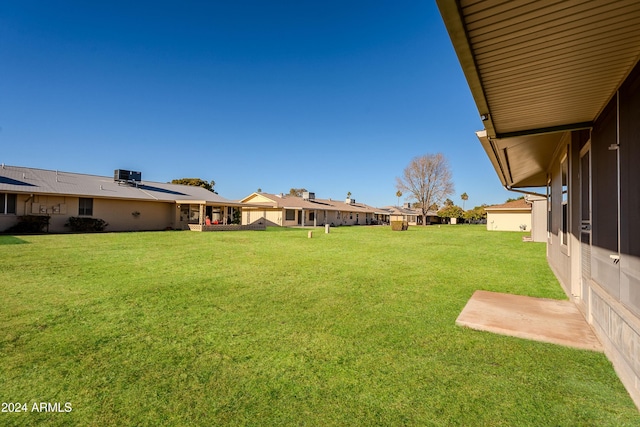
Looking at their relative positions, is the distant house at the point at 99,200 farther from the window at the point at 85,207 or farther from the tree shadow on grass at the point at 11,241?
the tree shadow on grass at the point at 11,241

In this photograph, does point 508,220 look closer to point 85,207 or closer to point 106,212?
point 106,212

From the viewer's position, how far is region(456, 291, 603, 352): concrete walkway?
3.54 m

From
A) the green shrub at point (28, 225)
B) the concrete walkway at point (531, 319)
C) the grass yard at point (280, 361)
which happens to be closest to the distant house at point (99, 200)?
the green shrub at point (28, 225)

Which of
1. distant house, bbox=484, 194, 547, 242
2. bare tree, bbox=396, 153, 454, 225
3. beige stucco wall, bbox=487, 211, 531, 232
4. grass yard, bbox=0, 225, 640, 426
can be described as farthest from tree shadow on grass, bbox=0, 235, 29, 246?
bare tree, bbox=396, 153, 454, 225

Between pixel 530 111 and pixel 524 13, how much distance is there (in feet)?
6.77

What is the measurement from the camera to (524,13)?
6.31 feet

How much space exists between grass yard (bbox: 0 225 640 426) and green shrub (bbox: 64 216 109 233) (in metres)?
16.7

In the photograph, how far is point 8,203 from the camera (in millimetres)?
17703

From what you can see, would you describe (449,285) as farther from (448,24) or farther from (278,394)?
(448,24)

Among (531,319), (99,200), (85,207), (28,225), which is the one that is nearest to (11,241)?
(28,225)

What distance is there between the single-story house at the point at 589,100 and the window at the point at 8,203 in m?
24.6

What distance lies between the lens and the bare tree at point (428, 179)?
45312 mm

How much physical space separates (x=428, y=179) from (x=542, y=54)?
46.4 m

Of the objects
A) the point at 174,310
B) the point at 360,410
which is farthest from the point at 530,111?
the point at 174,310
